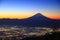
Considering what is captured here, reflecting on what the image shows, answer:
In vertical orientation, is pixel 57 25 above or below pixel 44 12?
below

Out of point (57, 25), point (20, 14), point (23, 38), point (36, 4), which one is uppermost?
point (36, 4)

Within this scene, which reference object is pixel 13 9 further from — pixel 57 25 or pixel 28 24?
pixel 57 25

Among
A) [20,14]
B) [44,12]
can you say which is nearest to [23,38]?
[20,14]

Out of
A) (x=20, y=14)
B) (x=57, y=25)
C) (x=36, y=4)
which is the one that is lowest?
(x=57, y=25)

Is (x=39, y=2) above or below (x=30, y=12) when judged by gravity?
above

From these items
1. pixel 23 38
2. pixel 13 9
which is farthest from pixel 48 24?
pixel 13 9

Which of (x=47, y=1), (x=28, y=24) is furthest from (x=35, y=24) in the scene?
(x=47, y=1)

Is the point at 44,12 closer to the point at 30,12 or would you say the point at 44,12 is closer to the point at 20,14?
the point at 30,12
